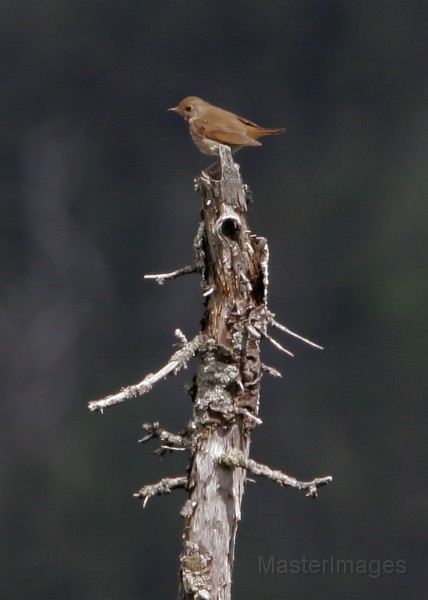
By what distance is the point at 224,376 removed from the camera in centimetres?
306

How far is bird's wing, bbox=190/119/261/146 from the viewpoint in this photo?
3.78 metres

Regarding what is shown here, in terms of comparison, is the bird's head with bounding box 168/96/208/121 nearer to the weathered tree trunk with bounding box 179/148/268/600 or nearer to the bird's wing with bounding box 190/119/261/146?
the bird's wing with bounding box 190/119/261/146

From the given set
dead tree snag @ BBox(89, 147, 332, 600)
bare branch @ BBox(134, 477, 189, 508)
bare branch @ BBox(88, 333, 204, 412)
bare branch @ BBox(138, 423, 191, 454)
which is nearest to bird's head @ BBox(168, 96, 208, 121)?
dead tree snag @ BBox(89, 147, 332, 600)

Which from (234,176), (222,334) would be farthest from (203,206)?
(222,334)

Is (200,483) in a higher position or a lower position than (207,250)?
lower

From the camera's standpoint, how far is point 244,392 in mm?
3115

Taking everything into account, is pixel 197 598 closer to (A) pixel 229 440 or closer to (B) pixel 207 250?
(A) pixel 229 440

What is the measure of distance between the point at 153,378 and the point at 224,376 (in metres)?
0.33

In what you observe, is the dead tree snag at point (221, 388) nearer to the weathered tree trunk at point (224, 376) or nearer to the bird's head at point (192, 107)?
the weathered tree trunk at point (224, 376)

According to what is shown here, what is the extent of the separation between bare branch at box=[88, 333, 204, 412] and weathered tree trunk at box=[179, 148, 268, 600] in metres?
0.06

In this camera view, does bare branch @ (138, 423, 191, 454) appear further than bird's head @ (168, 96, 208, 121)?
No

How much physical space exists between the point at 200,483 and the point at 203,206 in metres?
0.85

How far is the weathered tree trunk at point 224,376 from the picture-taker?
9.91 ft

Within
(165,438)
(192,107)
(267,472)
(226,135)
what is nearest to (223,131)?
(226,135)
